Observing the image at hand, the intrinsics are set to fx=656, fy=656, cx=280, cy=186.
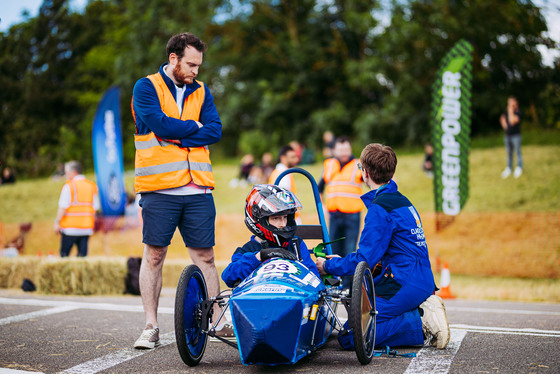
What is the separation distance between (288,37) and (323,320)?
33903 mm

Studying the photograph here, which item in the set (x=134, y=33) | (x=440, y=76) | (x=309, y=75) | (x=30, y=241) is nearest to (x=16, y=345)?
(x=440, y=76)

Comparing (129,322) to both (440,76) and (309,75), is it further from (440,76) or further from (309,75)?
(309,75)

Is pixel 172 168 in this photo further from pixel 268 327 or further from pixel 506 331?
pixel 506 331

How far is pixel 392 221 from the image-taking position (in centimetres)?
487

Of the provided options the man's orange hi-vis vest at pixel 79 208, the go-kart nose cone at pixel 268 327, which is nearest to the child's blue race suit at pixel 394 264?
the go-kart nose cone at pixel 268 327

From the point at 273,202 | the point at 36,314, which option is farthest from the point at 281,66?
the point at 273,202

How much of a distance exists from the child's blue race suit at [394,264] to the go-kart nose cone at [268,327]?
1.06 m

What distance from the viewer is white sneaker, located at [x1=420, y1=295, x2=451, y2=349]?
4934mm

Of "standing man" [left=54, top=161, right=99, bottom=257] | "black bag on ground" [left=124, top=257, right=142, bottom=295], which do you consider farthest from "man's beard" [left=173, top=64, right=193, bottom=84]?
"standing man" [left=54, top=161, right=99, bottom=257]

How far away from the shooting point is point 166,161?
5.05 meters

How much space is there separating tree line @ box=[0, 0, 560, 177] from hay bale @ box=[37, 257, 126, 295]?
11.8m

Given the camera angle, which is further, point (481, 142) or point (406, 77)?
point (406, 77)

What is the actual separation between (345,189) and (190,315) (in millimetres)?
5114

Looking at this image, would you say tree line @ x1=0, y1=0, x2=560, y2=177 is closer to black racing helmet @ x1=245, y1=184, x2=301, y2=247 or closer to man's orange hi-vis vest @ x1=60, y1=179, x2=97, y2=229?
man's orange hi-vis vest @ x1=60, y1=179, x2=97, y2=229
